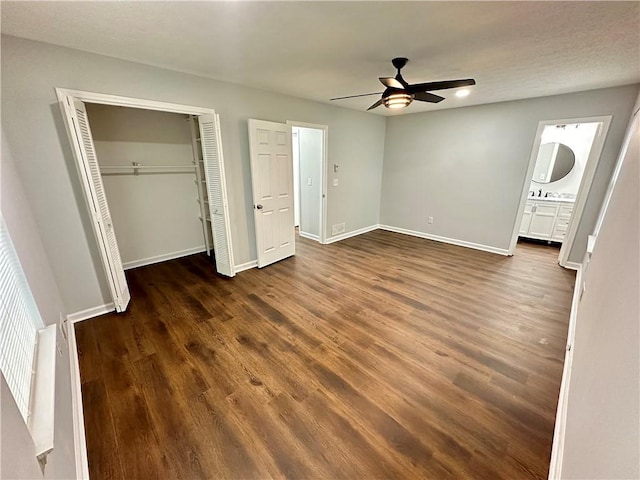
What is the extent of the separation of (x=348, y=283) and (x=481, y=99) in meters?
3.46

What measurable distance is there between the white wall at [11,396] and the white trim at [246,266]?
1.83 m

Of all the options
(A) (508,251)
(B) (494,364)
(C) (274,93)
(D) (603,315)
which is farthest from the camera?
(A) (508,251)

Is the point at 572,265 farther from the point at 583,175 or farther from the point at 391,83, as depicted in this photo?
the point at 391,83

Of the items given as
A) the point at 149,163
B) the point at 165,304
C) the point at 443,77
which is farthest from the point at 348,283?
the point at 149,163

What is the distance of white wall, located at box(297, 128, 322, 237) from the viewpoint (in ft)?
15.5

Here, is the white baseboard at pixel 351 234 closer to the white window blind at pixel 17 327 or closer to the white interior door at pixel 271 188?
the white interior door at pixel 271 188

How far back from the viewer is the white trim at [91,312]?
8.51 ft

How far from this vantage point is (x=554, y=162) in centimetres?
523

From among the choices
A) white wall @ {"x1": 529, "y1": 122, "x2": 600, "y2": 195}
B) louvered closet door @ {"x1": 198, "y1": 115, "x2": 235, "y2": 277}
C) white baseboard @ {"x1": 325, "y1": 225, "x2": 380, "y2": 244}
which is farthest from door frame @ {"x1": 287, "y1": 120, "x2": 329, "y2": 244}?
white wall @ {"x1": 529, "y1": 122, "x2": 600, "y2": 195}

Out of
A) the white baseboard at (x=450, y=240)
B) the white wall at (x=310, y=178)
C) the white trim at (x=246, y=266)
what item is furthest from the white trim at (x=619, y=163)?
the white trim at (x=246, y=266)

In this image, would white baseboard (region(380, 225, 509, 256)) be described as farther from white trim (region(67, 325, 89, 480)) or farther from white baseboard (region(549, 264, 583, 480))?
white trim (region(67, 325, 89, 480))

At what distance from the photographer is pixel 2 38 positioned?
1950 millimetres

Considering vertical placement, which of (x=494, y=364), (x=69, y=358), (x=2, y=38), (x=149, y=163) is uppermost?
(x=2, y=38)

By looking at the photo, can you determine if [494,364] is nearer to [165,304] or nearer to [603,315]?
[603,315]
